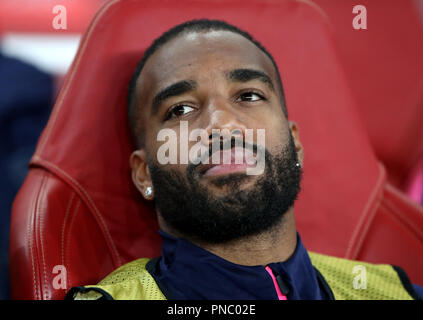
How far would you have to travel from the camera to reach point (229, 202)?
0.83 m

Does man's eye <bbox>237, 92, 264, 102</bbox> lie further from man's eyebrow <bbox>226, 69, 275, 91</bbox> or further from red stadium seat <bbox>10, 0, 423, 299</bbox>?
red stadium seat <bbox>10, 0, 423, 299</bbox>

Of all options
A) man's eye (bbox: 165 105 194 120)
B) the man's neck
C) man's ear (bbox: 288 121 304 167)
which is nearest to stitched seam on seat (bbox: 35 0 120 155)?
man's eye (bbox: 165 105 194 120)

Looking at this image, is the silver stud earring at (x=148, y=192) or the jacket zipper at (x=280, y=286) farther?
the silver stud earring at (x=148, y=192)

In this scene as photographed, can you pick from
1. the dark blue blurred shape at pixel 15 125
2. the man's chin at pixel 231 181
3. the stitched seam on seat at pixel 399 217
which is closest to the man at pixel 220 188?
the man's chin at pixel 231 181

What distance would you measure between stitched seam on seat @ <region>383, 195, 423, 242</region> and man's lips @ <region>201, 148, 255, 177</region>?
1.42ft

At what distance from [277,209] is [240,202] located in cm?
8

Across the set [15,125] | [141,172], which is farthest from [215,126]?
[15,125]

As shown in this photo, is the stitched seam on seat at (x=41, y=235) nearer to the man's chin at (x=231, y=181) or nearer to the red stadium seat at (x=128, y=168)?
the red stadium seat at (x=128, y=168)

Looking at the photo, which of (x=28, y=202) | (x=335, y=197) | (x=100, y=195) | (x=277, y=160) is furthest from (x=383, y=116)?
(x=28, y=202)

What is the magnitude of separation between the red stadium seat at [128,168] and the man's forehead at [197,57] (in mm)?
120

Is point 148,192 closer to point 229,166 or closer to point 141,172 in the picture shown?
point 141,172

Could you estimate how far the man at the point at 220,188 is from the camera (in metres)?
0.85

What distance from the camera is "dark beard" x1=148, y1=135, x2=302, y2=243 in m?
0.84

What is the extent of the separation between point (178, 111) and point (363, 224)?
18.2 inches
